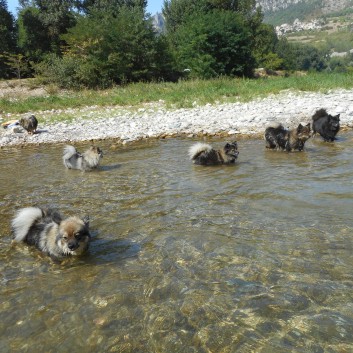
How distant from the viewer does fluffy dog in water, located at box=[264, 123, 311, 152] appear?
988cm

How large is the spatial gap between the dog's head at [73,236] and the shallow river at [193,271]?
0.21 metres

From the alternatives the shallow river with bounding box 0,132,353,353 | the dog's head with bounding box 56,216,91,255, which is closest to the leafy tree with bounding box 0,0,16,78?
the shallow river with bounding box 0,132,353,353

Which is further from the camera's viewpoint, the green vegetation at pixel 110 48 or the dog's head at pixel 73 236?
the green vegetation at pixel 110 48

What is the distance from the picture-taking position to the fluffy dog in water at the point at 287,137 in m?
9.88

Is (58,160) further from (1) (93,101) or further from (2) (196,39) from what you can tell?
(2) (196,39)

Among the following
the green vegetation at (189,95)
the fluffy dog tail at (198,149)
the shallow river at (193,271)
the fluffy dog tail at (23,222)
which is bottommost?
the shallow river at (193,271)

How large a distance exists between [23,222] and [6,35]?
37.5 m

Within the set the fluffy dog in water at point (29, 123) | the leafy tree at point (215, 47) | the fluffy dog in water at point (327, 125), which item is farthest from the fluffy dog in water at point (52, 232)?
the leafy tree at point (215, 47)

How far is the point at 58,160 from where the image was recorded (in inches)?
421

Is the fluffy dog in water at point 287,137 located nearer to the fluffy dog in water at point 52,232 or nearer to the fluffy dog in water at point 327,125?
the fluffy dog in water at point 327,125

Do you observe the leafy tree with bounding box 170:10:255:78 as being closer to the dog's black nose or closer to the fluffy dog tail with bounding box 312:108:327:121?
the fluffy dog tail with bounding box 312:108:327:121

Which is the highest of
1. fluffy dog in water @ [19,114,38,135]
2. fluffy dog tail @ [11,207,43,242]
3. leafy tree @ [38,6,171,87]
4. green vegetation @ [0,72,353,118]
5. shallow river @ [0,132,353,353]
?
leafy tree @ [38,6,171,87]

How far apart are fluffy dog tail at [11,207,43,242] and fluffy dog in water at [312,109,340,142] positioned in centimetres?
880

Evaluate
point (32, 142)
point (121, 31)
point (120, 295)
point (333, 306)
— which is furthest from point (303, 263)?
point (121, 31)
